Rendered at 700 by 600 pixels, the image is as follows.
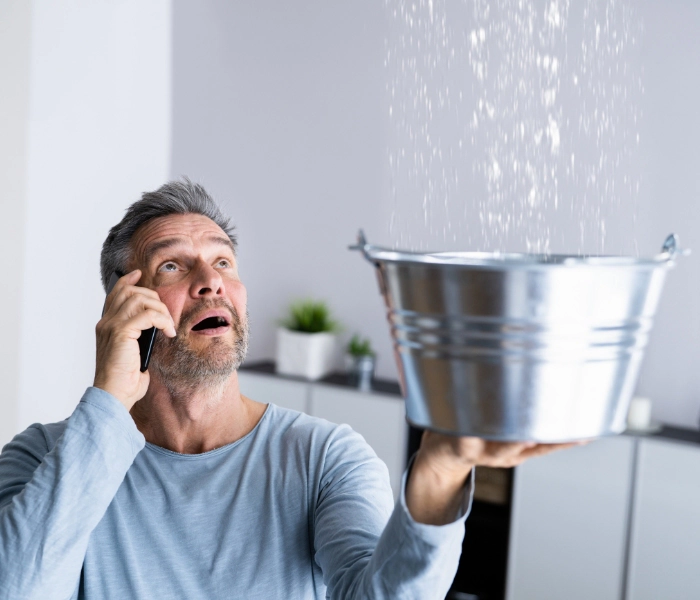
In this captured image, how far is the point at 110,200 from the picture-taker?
352 centimetres

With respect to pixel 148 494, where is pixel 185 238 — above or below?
above

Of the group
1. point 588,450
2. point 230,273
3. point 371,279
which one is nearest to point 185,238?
point 230,273

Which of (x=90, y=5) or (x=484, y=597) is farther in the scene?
(x=90, y=5)

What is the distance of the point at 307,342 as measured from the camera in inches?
136

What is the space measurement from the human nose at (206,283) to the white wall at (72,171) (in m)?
1.92

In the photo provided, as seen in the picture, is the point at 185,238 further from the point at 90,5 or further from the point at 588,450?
the point at 90,5

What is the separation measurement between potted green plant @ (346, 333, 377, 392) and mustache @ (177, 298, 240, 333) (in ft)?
6.63

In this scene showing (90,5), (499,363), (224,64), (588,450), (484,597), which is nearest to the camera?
(499,363)

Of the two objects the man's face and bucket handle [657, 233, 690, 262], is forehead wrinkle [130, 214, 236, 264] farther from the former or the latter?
bucket handle [657, 233, 690, 262]

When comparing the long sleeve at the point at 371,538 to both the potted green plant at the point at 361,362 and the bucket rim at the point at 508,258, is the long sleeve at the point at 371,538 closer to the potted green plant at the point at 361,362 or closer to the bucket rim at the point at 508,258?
the bucket rim at the point at 508,258

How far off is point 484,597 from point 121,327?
239 centimetres

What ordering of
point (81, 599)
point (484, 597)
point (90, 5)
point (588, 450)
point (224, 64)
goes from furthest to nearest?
point (224, 64)
point (90, 5)
point (484, 597)
point (588, 450)
point (81, 599)

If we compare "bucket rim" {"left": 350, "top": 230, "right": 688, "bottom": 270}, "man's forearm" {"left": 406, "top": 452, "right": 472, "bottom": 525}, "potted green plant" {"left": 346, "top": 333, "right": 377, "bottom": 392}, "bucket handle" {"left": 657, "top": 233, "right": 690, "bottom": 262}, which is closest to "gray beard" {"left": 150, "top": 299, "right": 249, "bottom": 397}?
"man's forearm" {"left": 406, "top": 452, "right": 472, "bottom": 525}

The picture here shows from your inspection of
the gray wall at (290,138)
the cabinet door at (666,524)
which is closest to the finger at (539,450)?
the cabinet door at (666,524)
